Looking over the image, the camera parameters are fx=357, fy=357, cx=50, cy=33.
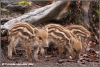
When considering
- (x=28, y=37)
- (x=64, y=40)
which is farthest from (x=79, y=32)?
(x=28, y=37)

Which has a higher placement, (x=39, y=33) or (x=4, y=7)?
(x=4, y=7)

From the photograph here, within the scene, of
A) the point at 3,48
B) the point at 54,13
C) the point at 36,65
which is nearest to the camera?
the point at 36,65

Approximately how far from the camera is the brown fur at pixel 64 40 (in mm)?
6785

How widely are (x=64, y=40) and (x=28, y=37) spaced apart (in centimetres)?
78

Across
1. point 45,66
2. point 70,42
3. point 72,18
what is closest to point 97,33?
point 72,18

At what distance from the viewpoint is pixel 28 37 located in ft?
21.3

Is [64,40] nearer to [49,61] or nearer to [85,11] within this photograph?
[49,61]

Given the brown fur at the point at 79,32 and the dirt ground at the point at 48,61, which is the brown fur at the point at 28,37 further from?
the brown fur at the point at 79,32

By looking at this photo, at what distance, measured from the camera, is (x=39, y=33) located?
21.8ft

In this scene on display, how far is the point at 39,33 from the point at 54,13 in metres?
2.17

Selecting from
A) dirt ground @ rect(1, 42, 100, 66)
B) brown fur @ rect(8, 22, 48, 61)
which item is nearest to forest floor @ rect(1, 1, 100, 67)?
dirt ground @ rect(1, 42, 100, 66)

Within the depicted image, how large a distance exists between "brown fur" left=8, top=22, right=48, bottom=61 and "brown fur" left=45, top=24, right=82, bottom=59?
0.86 ft

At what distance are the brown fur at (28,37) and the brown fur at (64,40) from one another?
262 mm

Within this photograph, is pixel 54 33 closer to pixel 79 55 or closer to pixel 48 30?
pixel 48 30
